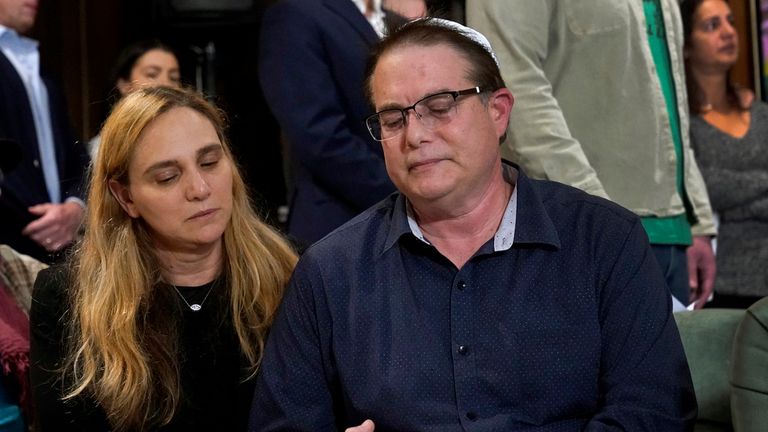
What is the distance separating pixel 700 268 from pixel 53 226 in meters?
1.68

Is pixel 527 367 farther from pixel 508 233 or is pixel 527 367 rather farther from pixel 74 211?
pixel 74 211

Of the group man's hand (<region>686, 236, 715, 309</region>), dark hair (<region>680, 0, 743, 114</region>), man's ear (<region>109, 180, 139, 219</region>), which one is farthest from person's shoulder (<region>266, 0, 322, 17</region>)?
dark hair (<region>680, 0, 743, 114</region>)

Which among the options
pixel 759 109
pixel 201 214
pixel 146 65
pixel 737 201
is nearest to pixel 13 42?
pixel 146 65

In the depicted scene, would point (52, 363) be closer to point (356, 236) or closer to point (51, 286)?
point (51, 286)

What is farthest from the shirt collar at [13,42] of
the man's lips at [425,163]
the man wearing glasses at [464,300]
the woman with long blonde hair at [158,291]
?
the man's lips at [425,163]

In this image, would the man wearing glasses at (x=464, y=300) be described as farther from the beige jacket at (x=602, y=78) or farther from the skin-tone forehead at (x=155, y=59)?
the skin-tone forehead at (x=155, y=59)

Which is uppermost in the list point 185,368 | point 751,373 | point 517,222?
point 517,222

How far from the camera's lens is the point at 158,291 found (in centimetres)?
224

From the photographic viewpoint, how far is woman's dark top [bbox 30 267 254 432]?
214 cm

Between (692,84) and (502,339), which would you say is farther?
(692,84)

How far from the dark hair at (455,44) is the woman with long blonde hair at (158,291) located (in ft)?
1.59

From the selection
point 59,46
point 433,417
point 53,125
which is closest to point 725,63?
point 53,125

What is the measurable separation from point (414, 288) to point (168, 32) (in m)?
3.65

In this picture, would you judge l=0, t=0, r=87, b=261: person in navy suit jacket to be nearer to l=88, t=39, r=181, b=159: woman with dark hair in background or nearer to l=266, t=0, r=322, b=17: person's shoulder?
l=266, t=0, r=322, b=17: person's shoulder
